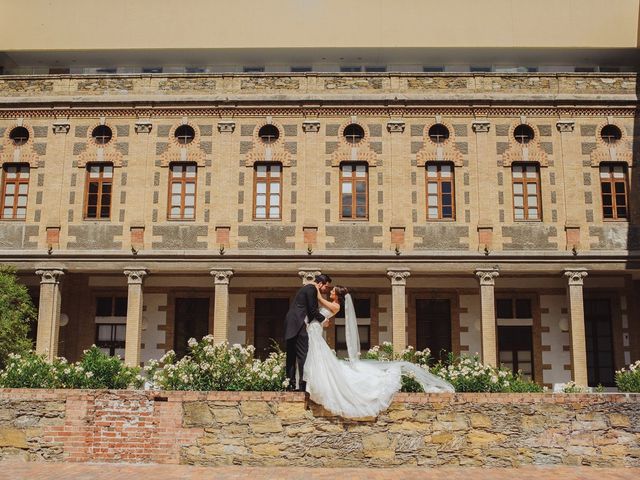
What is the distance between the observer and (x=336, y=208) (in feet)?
75.1

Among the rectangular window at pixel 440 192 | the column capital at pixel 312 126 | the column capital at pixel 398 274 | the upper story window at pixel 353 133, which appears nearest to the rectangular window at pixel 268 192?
the column capital at pixel 312 126

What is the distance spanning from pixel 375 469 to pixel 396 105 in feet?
49.9

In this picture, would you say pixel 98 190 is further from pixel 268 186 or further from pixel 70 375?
pixel 70 375

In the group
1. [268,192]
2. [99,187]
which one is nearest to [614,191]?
[268,192]

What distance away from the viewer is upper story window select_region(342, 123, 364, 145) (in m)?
23.4

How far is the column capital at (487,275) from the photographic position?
22219mm

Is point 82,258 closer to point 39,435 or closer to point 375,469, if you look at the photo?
point 39,435

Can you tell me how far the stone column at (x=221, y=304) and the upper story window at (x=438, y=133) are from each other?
25.8ft

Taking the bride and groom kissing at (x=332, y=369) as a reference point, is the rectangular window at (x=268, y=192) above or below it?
above

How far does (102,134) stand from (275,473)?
16.7 metres

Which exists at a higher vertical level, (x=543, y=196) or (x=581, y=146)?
(x=581, y=146)

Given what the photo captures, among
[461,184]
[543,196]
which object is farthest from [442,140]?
[543,196]

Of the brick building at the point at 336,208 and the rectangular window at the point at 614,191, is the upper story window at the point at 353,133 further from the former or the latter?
the rectangular window at the point at 614,191

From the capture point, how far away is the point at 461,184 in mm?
22953
